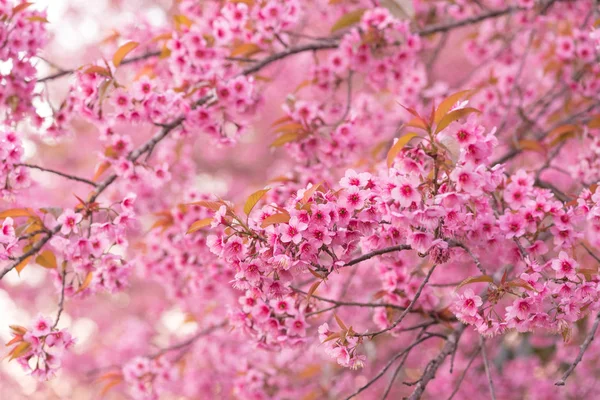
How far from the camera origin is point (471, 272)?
3.80m

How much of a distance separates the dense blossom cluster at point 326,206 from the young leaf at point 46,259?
0.5 inches

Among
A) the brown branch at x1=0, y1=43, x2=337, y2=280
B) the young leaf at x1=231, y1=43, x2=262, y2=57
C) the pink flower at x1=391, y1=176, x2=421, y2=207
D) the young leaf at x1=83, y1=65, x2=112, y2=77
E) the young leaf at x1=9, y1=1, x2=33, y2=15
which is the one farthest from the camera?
the young leaf at x1=231, y1=43, x2=262, y2=57

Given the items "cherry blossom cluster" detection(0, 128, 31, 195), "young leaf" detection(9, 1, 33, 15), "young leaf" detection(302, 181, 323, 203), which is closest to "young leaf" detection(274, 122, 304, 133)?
"young leaf" detection(302, 181, 323, 203)

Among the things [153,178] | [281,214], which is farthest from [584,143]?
[153,178]

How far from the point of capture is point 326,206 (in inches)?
59.2

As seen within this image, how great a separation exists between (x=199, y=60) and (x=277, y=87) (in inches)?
172

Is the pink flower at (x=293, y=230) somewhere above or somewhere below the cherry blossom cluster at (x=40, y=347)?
above

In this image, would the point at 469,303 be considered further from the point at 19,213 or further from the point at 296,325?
the point at 19,213

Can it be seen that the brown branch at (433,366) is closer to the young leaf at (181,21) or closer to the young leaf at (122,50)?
the young leaf at (122,50)

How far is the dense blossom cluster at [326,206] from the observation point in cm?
157

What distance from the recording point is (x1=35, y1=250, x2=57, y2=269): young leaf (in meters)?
2.13

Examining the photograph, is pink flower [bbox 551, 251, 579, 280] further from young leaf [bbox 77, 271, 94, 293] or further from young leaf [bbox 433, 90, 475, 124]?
young leaf [bbox 77, 271, 94, 293]

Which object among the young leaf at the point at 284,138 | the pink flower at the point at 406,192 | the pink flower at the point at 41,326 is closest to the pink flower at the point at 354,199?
the pink flower at the point at 406,192

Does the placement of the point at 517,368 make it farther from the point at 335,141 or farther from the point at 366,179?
the point at 366,179
